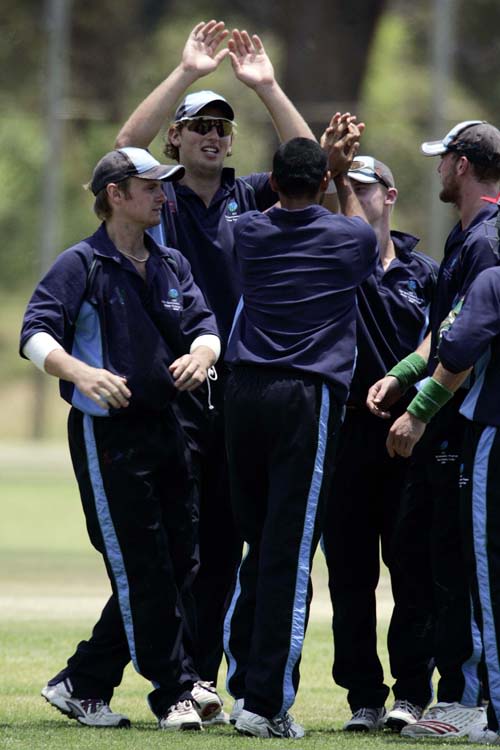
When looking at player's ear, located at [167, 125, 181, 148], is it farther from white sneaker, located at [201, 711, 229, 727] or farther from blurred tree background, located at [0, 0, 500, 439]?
blurred tree background, located at [0, 0, 500, 439]

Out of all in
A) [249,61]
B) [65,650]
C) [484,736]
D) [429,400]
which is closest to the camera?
[484,736]

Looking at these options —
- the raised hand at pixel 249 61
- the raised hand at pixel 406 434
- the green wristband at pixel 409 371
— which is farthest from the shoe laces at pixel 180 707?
the raised hand at pixel 249 61

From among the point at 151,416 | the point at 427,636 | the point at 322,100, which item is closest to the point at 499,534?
the point at 427,636

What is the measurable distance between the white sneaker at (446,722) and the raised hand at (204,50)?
3.19 m

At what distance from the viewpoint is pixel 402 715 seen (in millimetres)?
6809

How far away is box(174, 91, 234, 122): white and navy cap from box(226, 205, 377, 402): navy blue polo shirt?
1.01 m

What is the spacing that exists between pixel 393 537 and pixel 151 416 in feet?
4.04

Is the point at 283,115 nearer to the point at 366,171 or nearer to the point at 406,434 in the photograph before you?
the point at 366,171

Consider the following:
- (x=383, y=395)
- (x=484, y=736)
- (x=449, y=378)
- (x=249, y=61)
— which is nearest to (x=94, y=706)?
(x=484, y=736)

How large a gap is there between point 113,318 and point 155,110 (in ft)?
4.56

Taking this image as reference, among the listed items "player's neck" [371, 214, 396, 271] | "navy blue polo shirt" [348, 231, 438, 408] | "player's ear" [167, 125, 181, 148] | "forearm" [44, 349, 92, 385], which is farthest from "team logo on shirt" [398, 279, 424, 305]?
"forearm" [44, 349, 92, 385]

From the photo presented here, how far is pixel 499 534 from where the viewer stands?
238 inches

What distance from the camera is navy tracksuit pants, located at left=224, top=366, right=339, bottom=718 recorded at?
629 cm

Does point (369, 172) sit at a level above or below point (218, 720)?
above
